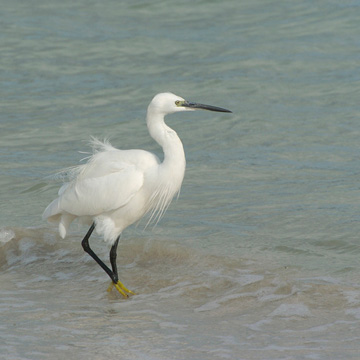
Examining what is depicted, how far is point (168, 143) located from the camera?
5.92m

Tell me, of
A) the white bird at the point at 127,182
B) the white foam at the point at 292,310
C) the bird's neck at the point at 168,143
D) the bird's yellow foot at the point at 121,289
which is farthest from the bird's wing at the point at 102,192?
the white foam at the point at 292,310

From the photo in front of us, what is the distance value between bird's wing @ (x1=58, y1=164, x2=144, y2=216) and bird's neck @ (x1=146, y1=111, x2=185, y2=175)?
10.0 inches

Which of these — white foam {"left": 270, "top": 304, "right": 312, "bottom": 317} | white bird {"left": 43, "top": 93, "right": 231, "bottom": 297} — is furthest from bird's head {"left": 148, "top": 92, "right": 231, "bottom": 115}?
white foam {"left": 270, "top": 304, "right": 312, "bottom": 317}

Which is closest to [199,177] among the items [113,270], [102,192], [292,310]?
[113,270]

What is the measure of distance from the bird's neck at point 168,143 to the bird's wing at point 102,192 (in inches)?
10.0

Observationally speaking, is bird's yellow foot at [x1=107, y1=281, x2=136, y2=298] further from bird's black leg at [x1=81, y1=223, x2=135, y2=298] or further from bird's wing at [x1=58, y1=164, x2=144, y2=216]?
bird's wing at [x1=58, y1=164, x2=144, y2=216]

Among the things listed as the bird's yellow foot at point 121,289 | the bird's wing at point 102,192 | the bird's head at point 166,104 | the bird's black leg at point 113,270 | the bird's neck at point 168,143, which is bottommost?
the bird's yellow foot at point 121,289

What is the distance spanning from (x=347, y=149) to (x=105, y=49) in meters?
6.31

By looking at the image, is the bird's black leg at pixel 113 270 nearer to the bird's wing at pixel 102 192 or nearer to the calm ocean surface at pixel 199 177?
the calm ocean surface at pixel 199 177

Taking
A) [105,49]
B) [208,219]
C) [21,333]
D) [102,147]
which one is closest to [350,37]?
[105,49]

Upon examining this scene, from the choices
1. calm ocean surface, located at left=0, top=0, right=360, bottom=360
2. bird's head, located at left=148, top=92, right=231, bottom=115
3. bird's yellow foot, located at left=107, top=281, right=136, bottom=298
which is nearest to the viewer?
calm ocean surface, located at left=0, top=0, right=360, bottom=360

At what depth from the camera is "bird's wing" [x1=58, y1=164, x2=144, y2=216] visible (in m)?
5.96

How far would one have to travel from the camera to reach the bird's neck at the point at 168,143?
19.4 ft

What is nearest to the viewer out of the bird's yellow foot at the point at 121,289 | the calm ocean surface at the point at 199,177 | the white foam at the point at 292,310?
the calm ocean surface at the point at 199,177
